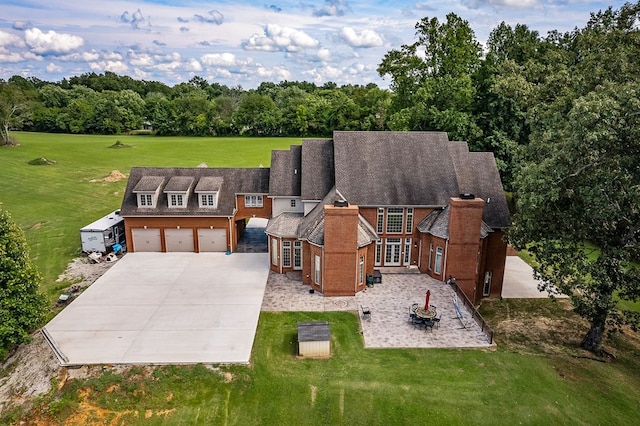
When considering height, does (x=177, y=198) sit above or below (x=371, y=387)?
above

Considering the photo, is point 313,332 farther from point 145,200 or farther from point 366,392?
point 145,200

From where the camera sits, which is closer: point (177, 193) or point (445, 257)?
point (445, 257)

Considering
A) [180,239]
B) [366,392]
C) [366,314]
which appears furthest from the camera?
[180,239]

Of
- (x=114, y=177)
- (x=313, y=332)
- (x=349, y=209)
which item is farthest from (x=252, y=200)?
(x=114, y=177)

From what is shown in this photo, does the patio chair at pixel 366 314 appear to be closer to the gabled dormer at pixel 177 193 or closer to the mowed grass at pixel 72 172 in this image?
the gabled dormer at pixel 177 193

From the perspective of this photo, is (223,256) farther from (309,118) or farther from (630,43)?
(309,118)

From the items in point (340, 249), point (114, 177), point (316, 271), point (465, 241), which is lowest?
point (316, 271)

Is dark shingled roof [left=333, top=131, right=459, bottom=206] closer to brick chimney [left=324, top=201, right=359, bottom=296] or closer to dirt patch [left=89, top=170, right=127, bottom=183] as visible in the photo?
brick chimney [left=324, top=201, right=359, bottom=296]
